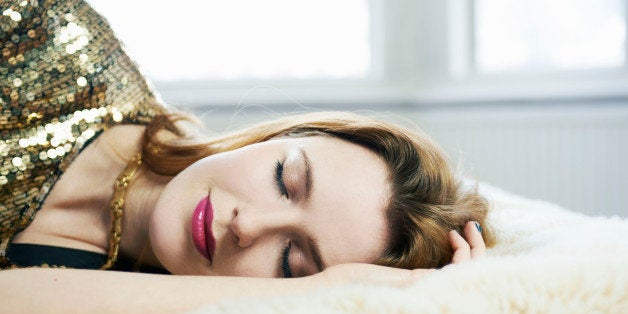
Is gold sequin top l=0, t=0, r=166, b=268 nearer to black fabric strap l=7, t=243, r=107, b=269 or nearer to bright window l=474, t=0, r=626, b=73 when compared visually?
black fabric strap l=7, t=243, r=107, b=269

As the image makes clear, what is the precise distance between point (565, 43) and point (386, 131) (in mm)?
1980

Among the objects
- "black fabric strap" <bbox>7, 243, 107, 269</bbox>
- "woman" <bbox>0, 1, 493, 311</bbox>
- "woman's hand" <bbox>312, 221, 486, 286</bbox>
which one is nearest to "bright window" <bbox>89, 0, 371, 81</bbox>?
"woman" <bbox>0, 1, 493, 311</bbox>

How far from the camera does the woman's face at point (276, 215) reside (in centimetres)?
98

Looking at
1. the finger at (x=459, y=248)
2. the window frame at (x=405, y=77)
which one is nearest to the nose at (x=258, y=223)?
the finger at (x=459, y=248)

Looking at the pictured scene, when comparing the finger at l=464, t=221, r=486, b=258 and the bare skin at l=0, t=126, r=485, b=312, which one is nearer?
the bare skin at l=0, t=126, r=485, b=312

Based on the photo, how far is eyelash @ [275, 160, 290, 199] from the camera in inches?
40.2

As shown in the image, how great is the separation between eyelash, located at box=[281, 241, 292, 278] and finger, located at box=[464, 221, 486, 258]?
29 cm

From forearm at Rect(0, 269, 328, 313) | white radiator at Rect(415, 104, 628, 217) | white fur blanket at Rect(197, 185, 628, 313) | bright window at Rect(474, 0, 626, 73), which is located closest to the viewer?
white fur blanket at Rect(197, 185, 628, 313)

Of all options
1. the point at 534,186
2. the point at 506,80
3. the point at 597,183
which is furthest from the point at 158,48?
the point at 597,183

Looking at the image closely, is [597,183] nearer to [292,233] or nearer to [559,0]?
[559,0]

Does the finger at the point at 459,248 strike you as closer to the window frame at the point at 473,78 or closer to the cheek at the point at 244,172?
the cheek at the point at 244,172

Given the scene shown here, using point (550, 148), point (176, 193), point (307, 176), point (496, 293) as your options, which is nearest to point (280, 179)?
point (307, 176)

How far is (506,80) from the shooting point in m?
2.87

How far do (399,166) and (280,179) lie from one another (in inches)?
8.3
